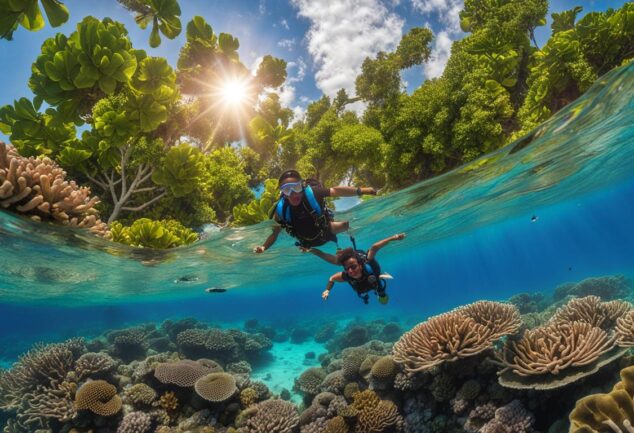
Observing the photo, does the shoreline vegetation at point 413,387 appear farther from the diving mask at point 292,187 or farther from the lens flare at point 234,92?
the lens flare at point 234,92

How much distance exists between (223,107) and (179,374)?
12490 millimetres

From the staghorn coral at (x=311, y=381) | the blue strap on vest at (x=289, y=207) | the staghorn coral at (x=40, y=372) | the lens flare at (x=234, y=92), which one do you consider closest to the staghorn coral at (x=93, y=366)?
the staghorn coral at (x=40, y=372)

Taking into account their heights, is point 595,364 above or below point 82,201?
below

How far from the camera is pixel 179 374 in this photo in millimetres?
9320

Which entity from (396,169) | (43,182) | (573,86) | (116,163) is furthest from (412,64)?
(43,182)

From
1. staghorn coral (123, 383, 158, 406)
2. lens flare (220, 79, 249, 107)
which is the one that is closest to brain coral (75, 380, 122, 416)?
staghorn coral (123, 383, 158, 406)

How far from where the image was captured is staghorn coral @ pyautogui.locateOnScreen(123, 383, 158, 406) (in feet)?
29.3

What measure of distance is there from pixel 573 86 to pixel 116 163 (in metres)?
15.4

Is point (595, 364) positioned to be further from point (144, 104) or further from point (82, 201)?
point (144, 104)

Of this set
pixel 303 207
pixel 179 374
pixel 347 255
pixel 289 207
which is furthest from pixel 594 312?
pixel 179 374

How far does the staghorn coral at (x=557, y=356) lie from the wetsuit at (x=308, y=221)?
443cm

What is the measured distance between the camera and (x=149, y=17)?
39.5 feet

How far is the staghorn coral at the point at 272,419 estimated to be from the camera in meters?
8.16

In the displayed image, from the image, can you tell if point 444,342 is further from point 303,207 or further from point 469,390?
point 303,207
